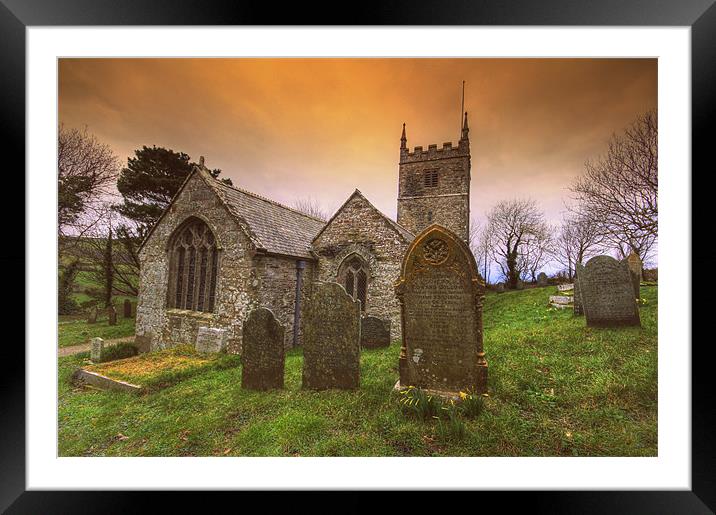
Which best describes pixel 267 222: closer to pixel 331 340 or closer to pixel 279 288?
pixel 279 288

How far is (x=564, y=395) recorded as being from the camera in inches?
130

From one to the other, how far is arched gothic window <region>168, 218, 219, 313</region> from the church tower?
39.9 ft

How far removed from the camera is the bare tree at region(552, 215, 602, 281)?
17.3ft

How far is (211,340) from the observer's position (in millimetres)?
6367

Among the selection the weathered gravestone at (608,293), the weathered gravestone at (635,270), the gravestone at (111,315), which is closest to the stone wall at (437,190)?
the weathered gravestone at (635,270)

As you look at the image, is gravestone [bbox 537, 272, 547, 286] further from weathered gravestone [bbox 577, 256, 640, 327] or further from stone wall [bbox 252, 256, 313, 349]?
stone wall [bbox 252, 256, 313, 349]

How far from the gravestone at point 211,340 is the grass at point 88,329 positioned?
95.4 inches

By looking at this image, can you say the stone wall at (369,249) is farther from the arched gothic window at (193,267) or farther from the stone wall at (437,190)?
the stone wall at (437,190)

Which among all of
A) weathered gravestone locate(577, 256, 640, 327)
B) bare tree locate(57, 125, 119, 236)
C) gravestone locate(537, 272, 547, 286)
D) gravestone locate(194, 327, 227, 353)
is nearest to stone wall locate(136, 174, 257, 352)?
gravestone locate(194, 327, 227, 353)

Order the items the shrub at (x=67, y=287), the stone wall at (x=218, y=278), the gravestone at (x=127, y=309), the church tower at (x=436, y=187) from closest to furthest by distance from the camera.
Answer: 1. the shrub at (x=67, y=287)
2. the stone wall at (x=218, y=278)
3. the gravestone at (x=127, y=309)
4. the church tower at (x=436, y=187)

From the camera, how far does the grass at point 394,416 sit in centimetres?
281
